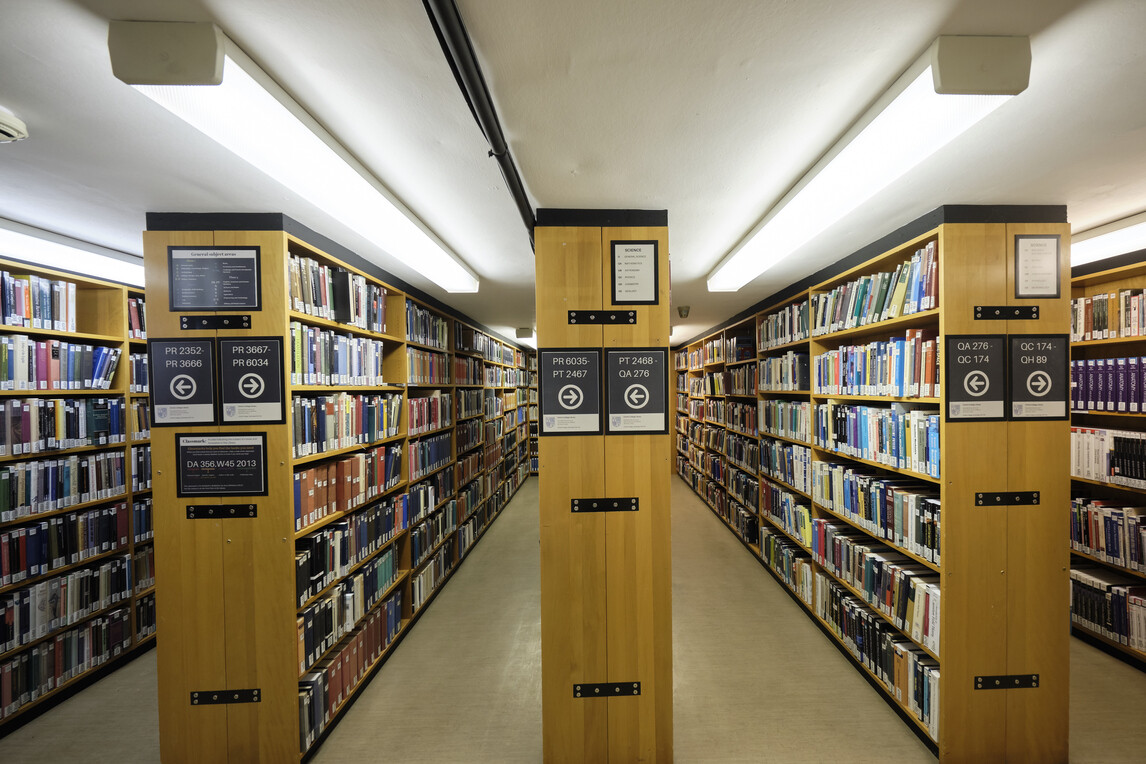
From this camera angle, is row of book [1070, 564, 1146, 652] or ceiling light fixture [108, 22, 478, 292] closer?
ceiling light fixture [108, 22, 478, 292]

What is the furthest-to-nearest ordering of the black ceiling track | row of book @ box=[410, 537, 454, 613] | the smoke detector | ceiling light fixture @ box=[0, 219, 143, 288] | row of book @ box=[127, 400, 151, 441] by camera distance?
row of book @ box=[410, 537, 454, 613] → row of book @ box=[127, 400, 151, 441] → ceiling light fixture @ box=[0, 219, 143, 288] → the smoke detector → the black ceiling track

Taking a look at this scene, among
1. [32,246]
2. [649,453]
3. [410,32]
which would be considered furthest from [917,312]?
[32,246]

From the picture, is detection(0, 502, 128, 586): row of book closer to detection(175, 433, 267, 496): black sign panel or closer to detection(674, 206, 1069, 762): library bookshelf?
detection(175, 433, 267, 496): black sign panel

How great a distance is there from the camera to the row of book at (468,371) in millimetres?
4978

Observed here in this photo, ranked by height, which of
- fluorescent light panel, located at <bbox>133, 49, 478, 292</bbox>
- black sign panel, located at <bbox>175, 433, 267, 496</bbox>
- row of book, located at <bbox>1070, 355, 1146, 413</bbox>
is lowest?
black sign panel, located at <bbox>175, 433, 267, 496</bbox>

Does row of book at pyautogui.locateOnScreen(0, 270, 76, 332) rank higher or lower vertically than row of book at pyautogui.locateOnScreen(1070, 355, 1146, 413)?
higher

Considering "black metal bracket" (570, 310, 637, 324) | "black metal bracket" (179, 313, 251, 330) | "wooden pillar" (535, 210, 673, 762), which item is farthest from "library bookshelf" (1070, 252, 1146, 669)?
"black metal bracket" (179, 313, 251, 330)

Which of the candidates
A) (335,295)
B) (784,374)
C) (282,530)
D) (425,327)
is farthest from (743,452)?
(282,530)

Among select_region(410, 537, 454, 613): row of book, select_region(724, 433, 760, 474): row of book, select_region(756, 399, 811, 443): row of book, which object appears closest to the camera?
select_region(410, 537, 454, 613): row of book

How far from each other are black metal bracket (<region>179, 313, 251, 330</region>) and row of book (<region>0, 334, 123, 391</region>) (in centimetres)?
131

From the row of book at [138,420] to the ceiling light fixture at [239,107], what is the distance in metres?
2.53

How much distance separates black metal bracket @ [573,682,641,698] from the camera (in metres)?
2.10

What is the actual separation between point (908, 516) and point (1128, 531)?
5.76ft

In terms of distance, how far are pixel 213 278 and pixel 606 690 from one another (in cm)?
264
